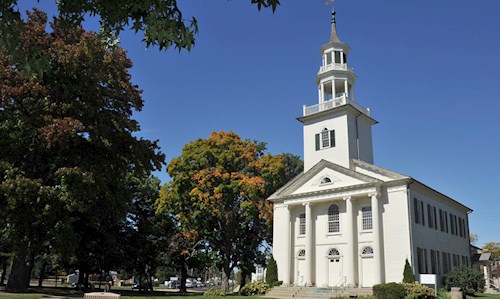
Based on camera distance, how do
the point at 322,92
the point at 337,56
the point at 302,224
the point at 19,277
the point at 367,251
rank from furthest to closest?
1. the point at 337,56
2. the point at 322,92
3. the point at 302,224
4. the point at 367,251
5. the point at 19,277

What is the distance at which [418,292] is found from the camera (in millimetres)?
27031

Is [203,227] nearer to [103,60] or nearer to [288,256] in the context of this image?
[288,256]

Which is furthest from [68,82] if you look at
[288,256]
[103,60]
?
[288,256]

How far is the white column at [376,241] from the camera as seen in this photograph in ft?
99.2

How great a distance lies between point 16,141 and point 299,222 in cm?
2301

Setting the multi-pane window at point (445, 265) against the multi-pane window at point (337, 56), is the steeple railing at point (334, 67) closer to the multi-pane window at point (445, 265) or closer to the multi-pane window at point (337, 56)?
the multi-pane window at point (337, 56)

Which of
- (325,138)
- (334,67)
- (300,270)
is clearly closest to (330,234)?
(300,270)

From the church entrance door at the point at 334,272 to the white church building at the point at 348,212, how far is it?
0.24ft

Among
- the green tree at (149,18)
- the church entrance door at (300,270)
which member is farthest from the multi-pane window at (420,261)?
the green tree at (149,18)

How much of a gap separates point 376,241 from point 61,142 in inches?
847

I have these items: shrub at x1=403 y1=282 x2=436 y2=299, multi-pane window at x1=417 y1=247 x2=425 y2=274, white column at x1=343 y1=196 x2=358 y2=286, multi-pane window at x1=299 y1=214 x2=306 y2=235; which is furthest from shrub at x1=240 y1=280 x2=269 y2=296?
multi-pane window at x1=417 y1=247 x2=425 y2=274

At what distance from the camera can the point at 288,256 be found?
3541cm

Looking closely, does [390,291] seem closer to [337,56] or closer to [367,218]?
[367,218]

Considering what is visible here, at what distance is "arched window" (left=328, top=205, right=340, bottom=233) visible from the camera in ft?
113
